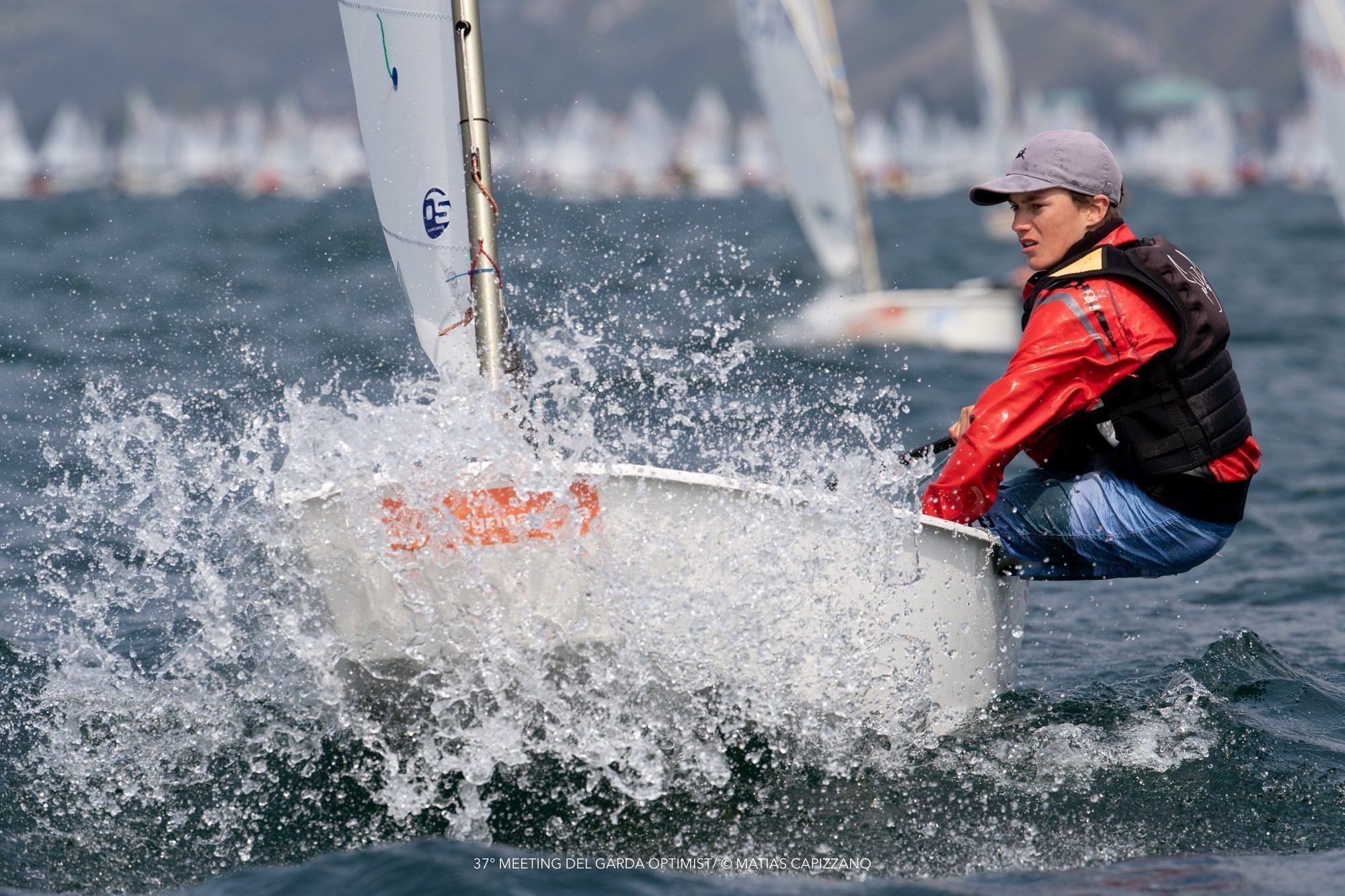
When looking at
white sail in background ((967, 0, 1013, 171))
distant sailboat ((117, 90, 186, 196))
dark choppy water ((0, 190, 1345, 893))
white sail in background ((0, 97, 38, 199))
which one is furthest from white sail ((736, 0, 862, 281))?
distant sailboat ((117, 90, 186, 196))

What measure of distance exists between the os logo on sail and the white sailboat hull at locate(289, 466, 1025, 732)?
973 millimetres

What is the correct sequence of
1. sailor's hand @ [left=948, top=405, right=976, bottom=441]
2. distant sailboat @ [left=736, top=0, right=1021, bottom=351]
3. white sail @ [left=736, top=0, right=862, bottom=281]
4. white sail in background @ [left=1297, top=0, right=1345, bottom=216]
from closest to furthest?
sailor's hand @ [left=948, top=405, right=976, bottom=441] < white sail @ [left=736, top=0, right=862, bottom=281] < distant sailboat @ [left=736, top=0, right=1021, bottom=351] < white sail in background @ [left=1297, top=0, right=1345, bottom=216]

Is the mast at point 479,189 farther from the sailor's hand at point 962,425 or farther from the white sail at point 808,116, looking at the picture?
the white sail at point 808,116

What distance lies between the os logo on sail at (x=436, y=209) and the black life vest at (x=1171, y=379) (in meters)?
1.55

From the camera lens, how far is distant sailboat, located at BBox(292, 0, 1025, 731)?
9.90 feet

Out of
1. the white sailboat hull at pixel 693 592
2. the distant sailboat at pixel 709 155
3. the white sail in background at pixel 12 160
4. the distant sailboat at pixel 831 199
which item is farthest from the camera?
the distant sailboat at pixel 709 155

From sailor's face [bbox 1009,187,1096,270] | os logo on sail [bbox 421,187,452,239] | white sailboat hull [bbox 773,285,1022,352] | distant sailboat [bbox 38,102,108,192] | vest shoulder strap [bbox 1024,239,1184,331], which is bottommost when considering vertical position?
vest shoulder strap [bbox 1024,239,1184,331]

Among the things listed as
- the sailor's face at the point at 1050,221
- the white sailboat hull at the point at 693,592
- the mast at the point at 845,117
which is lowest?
the white sailboat hull at the point at 693,592

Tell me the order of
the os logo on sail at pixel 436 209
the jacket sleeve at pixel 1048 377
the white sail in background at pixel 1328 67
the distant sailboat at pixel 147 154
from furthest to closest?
the distant sailboat at pixel 147 154
the white sail in background at pixel 1328 67
the os logo on sail at pixel 436 209
the jacket sleeve at pixel 1048 377

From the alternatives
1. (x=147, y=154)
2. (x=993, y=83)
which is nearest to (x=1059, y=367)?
(x=993, y=83)

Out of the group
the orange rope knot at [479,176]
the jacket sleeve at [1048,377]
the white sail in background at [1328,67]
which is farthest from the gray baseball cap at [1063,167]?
the white sail in background at [1328,67]

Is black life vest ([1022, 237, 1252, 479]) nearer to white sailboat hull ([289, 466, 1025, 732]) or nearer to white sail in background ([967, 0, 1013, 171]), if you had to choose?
white sailboat hull ([289, 466, 1025, 732])

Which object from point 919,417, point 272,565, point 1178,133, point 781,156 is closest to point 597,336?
point 272,565

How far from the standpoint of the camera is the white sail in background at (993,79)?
63.3 feet
